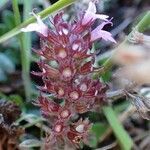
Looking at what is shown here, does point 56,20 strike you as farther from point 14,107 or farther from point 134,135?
point 134,135

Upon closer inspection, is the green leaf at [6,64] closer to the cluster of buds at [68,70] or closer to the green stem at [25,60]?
the green stem at [25,60]

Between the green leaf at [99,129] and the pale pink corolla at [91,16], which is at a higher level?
the pale pink corolla at [91,16]

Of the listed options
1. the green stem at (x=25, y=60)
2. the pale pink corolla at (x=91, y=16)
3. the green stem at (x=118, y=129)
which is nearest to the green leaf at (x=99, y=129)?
the green stem at (x=118, y=129)

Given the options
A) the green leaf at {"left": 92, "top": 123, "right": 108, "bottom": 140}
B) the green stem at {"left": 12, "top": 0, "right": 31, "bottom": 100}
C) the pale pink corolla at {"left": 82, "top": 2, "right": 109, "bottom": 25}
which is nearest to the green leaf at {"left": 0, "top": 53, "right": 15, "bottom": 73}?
the green stem at {"left": 12, "top": 0, "right": 31, "bottom": 100}

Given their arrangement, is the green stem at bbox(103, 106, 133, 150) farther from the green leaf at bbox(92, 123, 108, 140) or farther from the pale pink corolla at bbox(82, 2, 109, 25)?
the pale pink corolla at bbox(82, 2, 109, 25)

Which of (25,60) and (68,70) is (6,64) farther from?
(68,70)

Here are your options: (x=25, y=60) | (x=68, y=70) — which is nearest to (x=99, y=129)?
(x=25, y=60)

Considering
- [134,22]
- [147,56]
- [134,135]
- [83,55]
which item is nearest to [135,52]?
[147,56]
